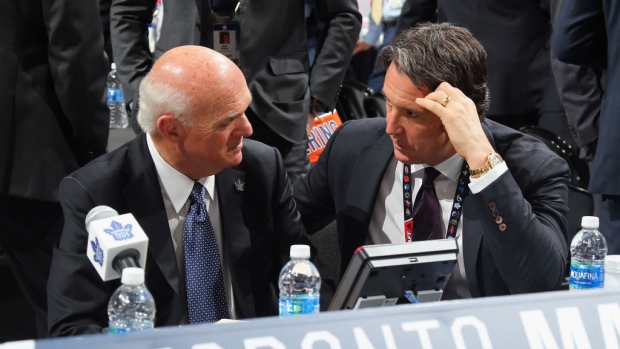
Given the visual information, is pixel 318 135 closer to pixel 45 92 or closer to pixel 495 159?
pixel 45 92

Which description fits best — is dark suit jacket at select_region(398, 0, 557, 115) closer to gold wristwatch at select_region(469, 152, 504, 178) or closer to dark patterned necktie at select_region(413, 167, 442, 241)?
dark patterned necktie at select_region(413, 167, 442, 241)

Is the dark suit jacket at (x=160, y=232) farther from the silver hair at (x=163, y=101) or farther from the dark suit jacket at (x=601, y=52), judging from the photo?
the dark suit jacket at (x=601, y=52)

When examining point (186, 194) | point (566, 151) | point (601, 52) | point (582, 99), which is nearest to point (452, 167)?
point (186, 194)

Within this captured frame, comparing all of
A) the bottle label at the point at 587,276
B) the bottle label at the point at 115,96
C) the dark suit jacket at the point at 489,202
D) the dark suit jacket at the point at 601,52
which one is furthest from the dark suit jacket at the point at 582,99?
the bottle label at the point at 115,96

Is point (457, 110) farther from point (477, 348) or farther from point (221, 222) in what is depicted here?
point (477, 348)

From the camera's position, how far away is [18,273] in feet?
11.8

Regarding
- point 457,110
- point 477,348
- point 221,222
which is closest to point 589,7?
point 457,110

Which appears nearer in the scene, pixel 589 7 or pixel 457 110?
pixel 457 110

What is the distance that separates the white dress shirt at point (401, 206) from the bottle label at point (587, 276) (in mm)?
408

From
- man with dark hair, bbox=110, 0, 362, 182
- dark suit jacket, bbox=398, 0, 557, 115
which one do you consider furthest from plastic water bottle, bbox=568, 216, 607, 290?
dark suit jacket, bbox=398, 0, 557, 115

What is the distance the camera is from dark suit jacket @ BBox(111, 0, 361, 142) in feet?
13.1

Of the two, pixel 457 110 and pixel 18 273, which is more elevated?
pixel 457 110

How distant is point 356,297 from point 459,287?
0.91m

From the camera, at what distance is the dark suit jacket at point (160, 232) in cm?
251
